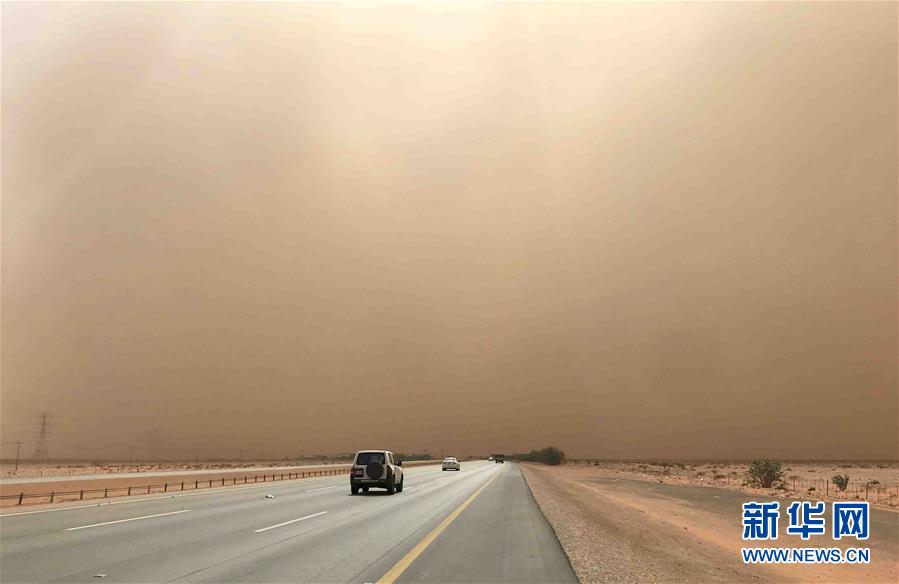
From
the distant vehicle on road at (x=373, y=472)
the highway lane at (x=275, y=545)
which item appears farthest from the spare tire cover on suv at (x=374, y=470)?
the highway lane at (x=275, y=545)

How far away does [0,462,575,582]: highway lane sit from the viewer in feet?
34.1

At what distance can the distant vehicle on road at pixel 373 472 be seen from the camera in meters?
31.4

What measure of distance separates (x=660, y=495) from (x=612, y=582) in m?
40.3

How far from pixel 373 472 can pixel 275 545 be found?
1847 cm

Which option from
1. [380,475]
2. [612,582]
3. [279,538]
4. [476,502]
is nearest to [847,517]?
[476,502]

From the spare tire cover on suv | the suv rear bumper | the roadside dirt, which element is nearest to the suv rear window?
the spare tire cover on suv

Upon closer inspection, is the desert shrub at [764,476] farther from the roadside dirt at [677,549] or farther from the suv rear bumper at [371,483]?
the suv rear bumper at [371,483]

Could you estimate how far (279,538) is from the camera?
1460 cm

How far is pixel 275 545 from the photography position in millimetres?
13430

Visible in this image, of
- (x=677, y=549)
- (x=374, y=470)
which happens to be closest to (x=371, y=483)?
(x=374, y=470)

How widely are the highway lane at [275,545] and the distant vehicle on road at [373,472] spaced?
7.99 meters

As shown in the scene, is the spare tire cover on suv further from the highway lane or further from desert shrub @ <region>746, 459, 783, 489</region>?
desert shrub @ <region>746, 459, 783, 489</region>

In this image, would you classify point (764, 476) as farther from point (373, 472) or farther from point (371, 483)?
point (371, 483)

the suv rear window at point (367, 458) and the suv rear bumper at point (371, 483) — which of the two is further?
the suv rear window at point (367, 458)
